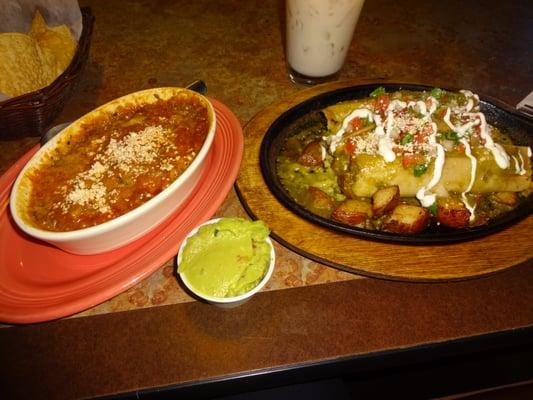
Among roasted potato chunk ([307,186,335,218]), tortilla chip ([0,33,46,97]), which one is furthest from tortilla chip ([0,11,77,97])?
roasted potato chunk ([307,186,335,218])

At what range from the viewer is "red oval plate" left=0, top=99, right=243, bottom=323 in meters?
1.26

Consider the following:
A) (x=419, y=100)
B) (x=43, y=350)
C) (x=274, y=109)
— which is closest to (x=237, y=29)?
(x=274, y=109)

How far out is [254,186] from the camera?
158 cm

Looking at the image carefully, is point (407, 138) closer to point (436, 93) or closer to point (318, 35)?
point (436, 93)

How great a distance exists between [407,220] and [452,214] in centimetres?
19

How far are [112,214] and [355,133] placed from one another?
1.03m

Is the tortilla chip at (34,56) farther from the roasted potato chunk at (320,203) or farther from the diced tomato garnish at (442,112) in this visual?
the diced tomato garnish at (442,112)

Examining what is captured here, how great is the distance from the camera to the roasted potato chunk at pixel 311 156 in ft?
5.68

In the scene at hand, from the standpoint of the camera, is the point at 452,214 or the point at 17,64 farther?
the point at 17,64

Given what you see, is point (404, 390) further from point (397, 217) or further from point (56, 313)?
point (56, 313)

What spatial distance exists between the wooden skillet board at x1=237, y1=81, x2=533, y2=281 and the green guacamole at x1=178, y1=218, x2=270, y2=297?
0.19 meters

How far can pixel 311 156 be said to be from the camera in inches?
68.1

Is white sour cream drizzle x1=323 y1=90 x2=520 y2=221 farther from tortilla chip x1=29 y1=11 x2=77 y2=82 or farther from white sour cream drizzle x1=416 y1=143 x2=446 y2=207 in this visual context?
tortilla chip x1=29 y1=11 x2=77 y2=82

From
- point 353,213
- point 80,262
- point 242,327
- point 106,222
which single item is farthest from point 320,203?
point 80,262
